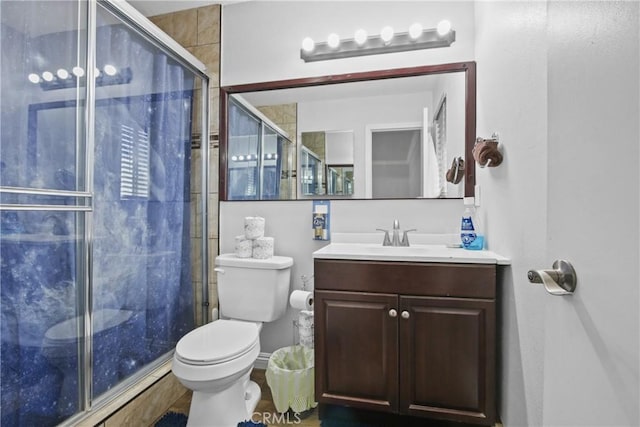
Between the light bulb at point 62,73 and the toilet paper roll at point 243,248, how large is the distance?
106cm

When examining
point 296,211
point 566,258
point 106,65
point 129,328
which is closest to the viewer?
point 566,258

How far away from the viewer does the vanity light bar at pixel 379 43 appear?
1717mm

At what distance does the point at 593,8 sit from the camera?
1.56ft

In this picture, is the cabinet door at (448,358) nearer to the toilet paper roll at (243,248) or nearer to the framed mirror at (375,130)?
the framed mirror at (375,130)

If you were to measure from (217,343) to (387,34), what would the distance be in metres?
1.82

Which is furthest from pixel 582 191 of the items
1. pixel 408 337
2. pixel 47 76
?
pixel 47 76

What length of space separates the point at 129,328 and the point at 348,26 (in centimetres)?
205

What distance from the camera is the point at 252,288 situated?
5.74ft

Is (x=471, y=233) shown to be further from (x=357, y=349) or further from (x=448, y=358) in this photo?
(x=357, y=349)

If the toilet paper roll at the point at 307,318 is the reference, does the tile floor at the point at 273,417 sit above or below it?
below

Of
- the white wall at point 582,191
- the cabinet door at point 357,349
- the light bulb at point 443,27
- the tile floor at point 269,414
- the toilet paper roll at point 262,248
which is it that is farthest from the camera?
the toilet paper roll at point 262,248

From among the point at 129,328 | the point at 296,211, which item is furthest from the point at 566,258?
the point at 129,328

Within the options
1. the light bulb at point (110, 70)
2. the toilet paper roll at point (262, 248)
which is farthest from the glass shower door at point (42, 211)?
the toilet paper roll at point (262, 248)

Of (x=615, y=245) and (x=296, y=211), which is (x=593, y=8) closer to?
(x=615, y=245)
